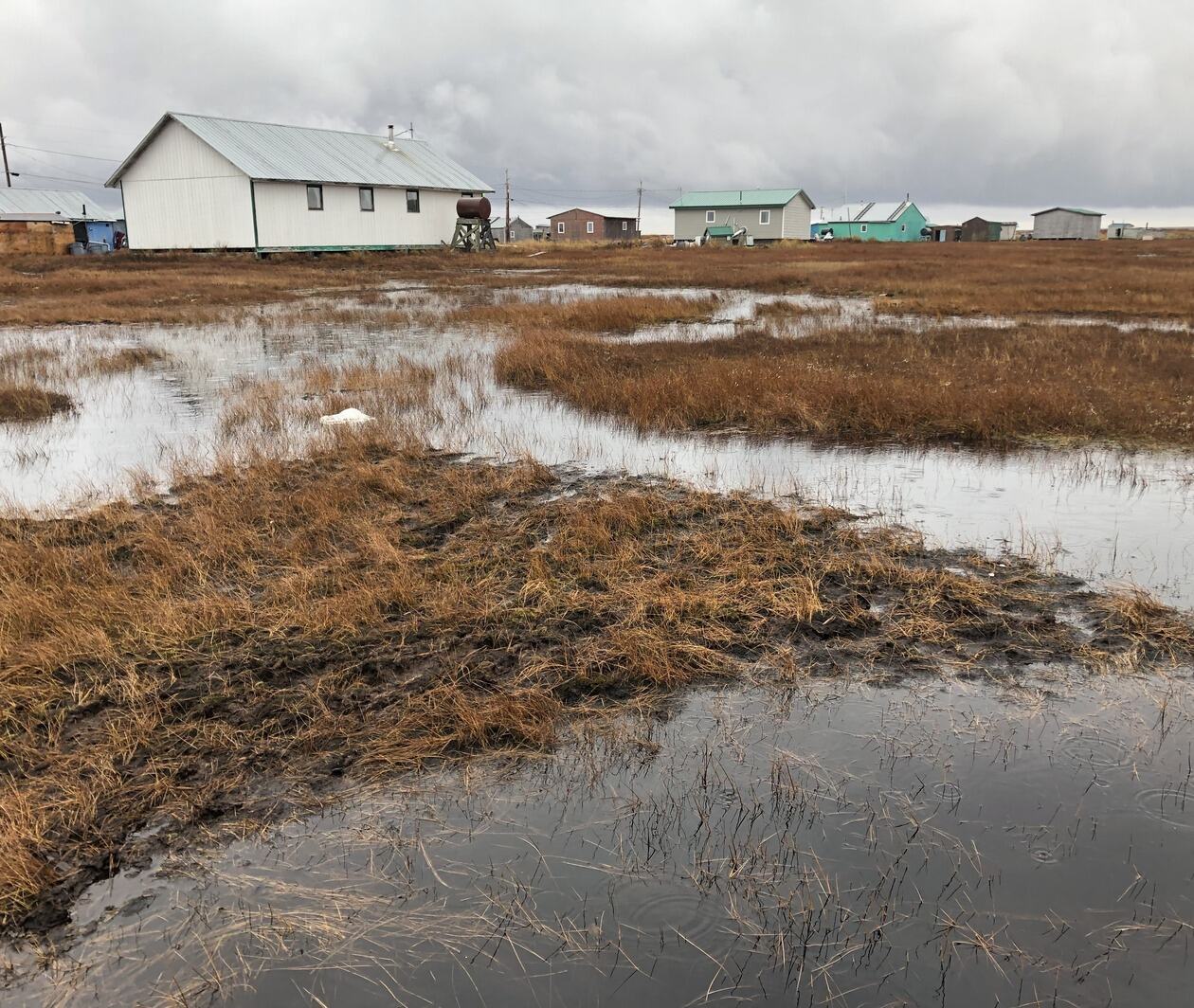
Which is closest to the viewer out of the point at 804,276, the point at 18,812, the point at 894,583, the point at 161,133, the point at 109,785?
the point at 18,812

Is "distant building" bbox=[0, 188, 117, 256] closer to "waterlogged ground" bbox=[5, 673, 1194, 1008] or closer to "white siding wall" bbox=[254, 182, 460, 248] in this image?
"white siding wall" bbox=[254, 182, 460, 248]

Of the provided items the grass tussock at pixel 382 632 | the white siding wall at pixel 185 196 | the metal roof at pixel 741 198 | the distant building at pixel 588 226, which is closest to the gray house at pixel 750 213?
the metal roof at pixel 741 198

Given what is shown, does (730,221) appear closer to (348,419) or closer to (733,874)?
(348,419)

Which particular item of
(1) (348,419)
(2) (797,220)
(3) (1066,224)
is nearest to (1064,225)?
(3) (1066,224)

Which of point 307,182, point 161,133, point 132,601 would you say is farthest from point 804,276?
point 132,601

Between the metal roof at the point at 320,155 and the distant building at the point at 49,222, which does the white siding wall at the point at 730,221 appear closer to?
the metal roof at the point at 320,155

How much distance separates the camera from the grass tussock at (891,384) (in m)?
11.2

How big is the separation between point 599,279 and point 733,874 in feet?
109

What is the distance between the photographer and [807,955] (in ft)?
10.7

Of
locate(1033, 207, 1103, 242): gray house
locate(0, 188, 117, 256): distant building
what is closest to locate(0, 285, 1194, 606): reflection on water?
locate(0, 188, 117, 256): distant building

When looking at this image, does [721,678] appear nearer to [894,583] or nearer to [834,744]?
[834,744]

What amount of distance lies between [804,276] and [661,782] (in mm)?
33596

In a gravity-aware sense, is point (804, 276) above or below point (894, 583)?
above

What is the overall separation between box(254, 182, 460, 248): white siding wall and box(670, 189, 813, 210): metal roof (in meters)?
42.1
